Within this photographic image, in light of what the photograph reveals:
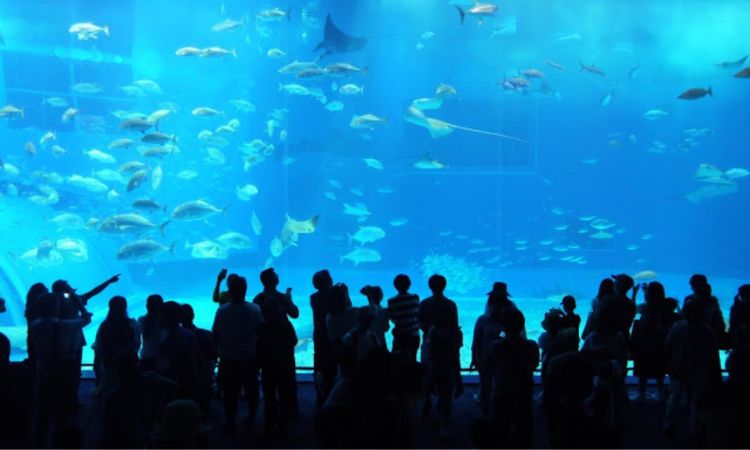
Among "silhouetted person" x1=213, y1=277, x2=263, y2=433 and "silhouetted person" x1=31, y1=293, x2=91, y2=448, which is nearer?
"silhouetted person" x1=31, y1=293, x2=91, y2=448

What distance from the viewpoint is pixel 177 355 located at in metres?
3.78

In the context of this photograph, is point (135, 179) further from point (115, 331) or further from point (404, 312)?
point (404, 312)

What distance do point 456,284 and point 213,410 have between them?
1641 cm

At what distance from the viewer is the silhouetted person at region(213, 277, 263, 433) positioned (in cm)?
413

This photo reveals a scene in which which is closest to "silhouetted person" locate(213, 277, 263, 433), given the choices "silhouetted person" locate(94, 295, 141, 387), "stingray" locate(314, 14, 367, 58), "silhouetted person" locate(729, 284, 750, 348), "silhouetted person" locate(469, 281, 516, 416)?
"silhouetted person" locate(94, 295, 141, 387)

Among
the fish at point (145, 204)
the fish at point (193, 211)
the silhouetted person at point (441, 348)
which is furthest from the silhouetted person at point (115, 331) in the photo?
the fish at point (193, 211)

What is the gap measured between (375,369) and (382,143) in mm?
22434

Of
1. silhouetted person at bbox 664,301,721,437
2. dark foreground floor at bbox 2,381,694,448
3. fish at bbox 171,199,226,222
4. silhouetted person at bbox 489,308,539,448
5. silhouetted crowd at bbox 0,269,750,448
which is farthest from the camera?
fish at bbox 171,199,226,222

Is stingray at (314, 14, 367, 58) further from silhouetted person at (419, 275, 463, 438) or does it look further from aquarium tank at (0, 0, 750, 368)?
silhouetted person at (419, 275, 463, 438)

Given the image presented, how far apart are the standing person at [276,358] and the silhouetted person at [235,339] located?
0.28ft

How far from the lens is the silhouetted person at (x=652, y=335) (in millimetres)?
4797

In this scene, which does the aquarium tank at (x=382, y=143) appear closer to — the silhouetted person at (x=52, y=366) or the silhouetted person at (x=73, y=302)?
the silhouetted person at (x=73, y=302)

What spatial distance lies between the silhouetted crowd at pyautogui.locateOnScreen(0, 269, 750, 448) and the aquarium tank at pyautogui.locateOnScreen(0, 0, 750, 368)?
10.5m

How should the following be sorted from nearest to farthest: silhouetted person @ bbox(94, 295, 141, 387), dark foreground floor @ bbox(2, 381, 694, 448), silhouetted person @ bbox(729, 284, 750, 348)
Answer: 1. dark foreground floor @ bbox(2, 381, 694, 448)
2. silhouetted person @ bbox(94, 295, 141, 387)
3. silhouetted person @ bbox(729, 284, 750, 348)
